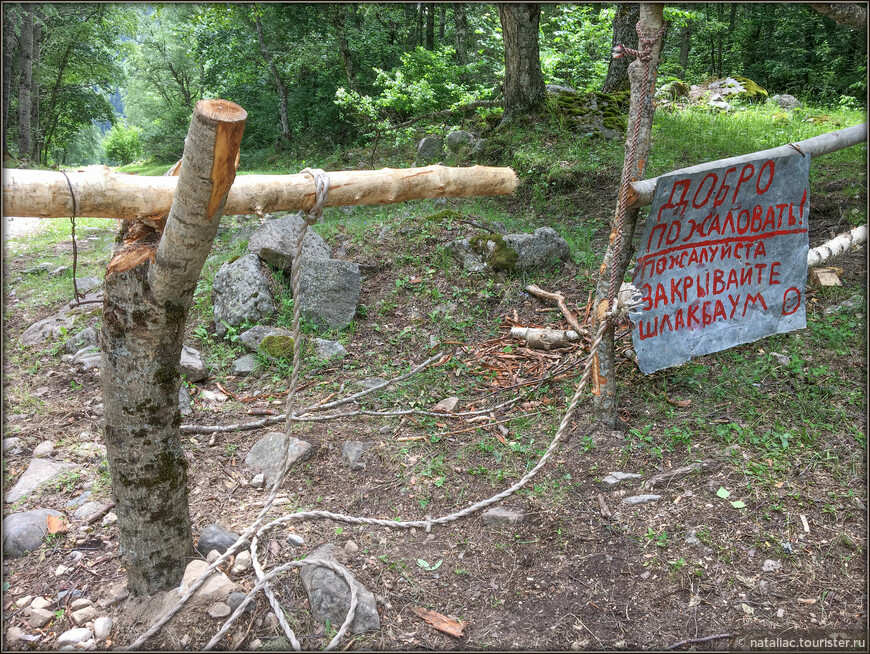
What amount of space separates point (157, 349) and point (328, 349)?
2.41 metres

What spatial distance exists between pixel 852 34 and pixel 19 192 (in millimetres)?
16465

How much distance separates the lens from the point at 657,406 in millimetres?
3439

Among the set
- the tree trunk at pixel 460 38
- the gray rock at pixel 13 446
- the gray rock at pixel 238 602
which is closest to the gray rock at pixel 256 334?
the gray rock at pixel 13 446

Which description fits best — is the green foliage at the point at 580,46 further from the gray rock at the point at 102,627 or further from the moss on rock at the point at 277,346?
the gray rock at the point at 102,627

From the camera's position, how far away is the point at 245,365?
4348 millimetres

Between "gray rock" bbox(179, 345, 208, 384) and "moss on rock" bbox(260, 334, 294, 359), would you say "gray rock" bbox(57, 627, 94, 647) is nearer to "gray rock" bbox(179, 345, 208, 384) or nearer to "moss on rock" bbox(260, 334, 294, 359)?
"gray rock" bbox(179, 345, 208, 384)

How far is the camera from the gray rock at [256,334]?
14.7 ft

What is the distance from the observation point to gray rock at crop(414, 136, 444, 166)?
26.9ft

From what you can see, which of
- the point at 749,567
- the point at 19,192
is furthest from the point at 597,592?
the point at 19,192

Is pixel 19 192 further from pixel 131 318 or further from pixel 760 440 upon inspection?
pixel 760 440

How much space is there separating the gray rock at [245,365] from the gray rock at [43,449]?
1.30 metres

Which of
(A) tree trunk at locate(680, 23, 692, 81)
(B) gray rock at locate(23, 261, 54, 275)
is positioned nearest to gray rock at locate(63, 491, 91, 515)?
(B) gray rock at locate(23, 261, 54, 275)

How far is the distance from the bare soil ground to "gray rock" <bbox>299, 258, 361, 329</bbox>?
0.80 ft

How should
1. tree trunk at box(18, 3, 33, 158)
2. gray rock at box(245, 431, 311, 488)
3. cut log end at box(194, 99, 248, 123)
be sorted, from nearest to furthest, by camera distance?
1. cut log end at box(194, 99, 248, 123)
2. gray rock at box(245, 431, 311, 488)
3. tree trunk at box(18, 3, 33, 158)
